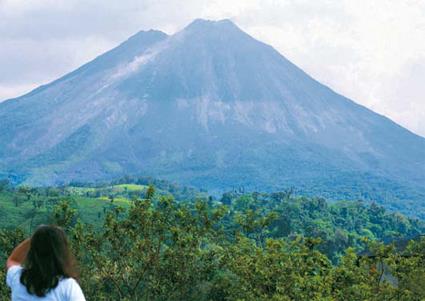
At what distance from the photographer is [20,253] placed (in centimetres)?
423

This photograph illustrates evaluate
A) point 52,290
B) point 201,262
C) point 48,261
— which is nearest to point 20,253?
point 48,261

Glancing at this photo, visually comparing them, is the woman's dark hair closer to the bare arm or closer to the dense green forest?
the bare arm

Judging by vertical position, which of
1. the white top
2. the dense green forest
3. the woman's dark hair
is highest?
the woman's dark hair

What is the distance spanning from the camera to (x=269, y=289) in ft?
33.1

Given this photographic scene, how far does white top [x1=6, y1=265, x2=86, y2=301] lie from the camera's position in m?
4.08

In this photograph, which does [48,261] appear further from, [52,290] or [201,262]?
[201,262]

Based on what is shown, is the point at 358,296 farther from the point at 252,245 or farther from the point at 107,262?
the point at 107,262

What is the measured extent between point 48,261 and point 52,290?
160 mm

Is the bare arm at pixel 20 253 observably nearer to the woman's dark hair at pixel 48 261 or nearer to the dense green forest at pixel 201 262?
the woman's dark hair at pixel 48 261

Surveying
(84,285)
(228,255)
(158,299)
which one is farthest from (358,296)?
(84,285)

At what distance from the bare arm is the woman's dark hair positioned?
29 mm

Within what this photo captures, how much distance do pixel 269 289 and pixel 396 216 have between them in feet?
285

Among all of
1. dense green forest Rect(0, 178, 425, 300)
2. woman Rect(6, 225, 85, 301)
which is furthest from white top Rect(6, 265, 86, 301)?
dense green forest Rect(0, 178, 425, 300)

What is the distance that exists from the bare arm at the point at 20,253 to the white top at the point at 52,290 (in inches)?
1.2
